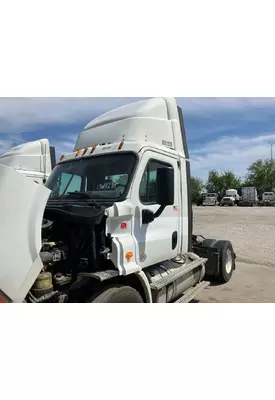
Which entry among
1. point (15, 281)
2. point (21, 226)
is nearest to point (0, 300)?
point (15, 281)

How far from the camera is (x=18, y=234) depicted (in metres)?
2.52

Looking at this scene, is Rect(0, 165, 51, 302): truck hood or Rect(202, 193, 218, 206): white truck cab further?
Rect(202, 193, 218, 206): white truck cab

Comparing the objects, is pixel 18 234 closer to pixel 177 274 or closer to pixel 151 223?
pixel 151 223

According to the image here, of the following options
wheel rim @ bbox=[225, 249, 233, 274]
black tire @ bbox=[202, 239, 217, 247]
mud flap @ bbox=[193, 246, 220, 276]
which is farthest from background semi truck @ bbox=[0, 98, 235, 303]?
wheel rim @ bbox=[225, 249, 233, 274]

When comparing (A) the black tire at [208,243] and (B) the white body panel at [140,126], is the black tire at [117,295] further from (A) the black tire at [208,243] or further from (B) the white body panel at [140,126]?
(A) the black tire at [208,243]

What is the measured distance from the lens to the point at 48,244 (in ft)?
9.89

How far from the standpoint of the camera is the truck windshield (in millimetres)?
3404

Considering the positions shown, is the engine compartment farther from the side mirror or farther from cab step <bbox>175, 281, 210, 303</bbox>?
cab step <bbox>175, 281, 210, 303</bbox>

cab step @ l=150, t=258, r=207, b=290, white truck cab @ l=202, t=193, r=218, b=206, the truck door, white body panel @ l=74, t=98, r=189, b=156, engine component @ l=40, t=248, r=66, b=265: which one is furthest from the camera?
white truck cab @ l=202, t=193, r=218, b=206

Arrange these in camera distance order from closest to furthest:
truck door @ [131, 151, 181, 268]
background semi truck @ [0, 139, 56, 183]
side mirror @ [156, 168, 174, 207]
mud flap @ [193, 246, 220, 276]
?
1. side mirror @ [156, 168, 174, 207]
2. truck door @ [131, 151, 181, 268]
3. mud flap @ [193, 246, 220, 276]
4. background semi truck @ [0, 139, 56, 183]

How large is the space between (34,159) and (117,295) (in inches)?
199

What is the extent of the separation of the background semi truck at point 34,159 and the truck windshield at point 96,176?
8.74ft

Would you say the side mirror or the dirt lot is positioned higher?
the side mirror

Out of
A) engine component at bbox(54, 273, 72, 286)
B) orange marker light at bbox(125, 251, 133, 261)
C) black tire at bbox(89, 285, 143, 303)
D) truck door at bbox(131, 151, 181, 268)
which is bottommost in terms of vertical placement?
black tire at bbox(89, 285, 143, 303)
